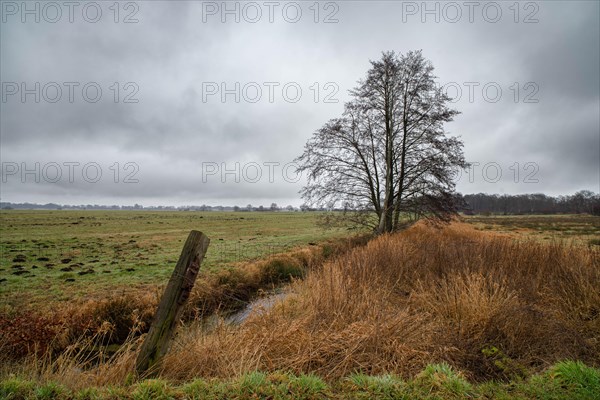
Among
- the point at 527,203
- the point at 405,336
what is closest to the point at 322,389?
the point at 405,336

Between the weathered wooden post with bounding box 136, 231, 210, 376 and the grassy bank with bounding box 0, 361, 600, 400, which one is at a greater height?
the weathered wooden post with bounding box 136, 231, 210, 376

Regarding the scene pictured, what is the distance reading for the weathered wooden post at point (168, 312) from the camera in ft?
11.5

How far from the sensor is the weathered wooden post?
349 cm

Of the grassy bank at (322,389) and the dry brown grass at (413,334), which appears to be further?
the dry brown grass at (413,334)

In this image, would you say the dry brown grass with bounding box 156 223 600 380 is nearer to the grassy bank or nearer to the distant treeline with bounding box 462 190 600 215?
the grassy bank

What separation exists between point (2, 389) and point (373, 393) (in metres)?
3.87

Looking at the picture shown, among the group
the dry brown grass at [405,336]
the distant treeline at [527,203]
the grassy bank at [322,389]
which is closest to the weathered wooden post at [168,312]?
the dry brown grass at [405,336]

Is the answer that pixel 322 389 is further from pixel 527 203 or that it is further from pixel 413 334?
pixel 527 203

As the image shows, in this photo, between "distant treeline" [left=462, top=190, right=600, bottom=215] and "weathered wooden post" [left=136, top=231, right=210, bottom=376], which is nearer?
"weathered wooden post" [left=136, top=231, right=210, bottom=376]

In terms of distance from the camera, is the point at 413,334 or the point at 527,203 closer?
the point at 413,334

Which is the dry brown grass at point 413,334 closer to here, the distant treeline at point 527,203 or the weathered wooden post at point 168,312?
the weathered wooden post at point 168,312

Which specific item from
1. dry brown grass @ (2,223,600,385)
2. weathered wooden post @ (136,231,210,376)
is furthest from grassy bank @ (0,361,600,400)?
dry brown grass @ (2,223,600,385)

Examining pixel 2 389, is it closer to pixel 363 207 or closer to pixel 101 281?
pixel 101 281

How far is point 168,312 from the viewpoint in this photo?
139 inches
